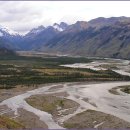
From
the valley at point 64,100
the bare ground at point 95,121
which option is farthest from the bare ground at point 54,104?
the bare ground at point 95,121

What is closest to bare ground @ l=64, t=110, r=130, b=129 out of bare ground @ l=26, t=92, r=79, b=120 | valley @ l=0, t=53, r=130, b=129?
valley @ l=0, t=53, r=130, b=129

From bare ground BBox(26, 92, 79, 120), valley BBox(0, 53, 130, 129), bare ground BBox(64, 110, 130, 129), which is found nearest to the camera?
bare ground BBox(64, 110, 130, 129)

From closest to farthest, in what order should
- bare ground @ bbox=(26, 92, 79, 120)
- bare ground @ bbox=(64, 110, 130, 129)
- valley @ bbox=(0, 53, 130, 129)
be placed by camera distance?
1. bare ground @ bbox=(64, 110, 130, 129)
2. valley @ bbox=(0, 53, 130, 129)
3. bare ground @ bbox=(26, 92, 79, 120)

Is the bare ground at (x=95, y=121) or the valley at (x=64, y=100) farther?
the valley at (x=64, y=100)

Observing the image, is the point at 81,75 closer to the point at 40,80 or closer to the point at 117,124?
the point at 40,80

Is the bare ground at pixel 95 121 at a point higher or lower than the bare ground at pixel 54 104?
higher

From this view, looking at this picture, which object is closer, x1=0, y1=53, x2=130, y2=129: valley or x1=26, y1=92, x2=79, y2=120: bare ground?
x1=0, y1=53, x2=130, y2=129: valley

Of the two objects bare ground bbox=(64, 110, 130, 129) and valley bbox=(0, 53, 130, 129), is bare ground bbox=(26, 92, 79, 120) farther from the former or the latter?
bare ground bbox=(64, 110, 130, 129)

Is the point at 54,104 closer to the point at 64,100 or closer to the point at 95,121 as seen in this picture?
the point at 64,100

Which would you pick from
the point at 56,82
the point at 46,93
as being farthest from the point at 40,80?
the point at 46,93

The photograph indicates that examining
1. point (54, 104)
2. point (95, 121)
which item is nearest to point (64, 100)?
point (54, 104)

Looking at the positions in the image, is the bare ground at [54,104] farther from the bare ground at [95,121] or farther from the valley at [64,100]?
the bare ground at [95,121]

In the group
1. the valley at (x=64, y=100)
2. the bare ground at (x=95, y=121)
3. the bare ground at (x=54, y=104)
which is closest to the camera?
the bare ground at (x=95, y=121)
